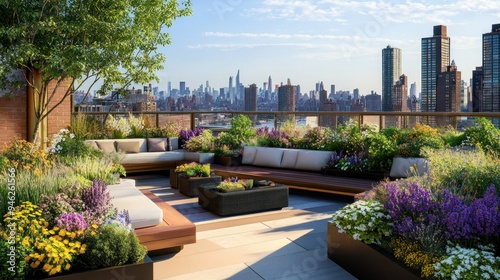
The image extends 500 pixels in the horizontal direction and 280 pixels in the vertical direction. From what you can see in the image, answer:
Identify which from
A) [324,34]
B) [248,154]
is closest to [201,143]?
[248,154]

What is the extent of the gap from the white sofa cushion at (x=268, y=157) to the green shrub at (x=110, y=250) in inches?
197

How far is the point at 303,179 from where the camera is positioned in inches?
265

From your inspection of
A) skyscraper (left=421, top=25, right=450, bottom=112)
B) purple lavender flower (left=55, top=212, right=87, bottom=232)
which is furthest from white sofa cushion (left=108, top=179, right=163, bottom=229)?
skyscraper (left=421, top=25, right=450, bottom=112)

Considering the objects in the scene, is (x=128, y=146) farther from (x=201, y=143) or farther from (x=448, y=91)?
(x=448, y=91)

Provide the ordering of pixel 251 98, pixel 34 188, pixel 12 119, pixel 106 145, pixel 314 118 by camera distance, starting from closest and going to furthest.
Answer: pixel 34 188
pixel 106 145
pixel 314 118
pixel 12 119
pixel 251 98

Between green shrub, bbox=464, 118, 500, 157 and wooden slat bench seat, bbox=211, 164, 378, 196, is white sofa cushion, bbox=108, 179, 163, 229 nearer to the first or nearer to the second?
wooden slat bench seat, bbox=211, 164, 378, 196

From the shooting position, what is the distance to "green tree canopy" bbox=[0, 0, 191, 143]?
8398 mm

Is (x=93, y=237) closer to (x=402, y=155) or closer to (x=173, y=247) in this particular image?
(x=173, y=247)

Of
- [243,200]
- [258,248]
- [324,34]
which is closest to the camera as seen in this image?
[258,248]

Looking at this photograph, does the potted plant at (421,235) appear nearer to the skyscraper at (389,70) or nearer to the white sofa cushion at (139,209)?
the white sofa cushion at (139,209)

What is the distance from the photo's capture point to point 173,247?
13.7ft

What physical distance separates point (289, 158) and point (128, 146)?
12.2 ft

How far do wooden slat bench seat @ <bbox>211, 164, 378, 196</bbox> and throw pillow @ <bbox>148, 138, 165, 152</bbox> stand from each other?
203cm

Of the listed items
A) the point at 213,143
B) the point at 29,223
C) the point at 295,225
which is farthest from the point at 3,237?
the point at 213,143
